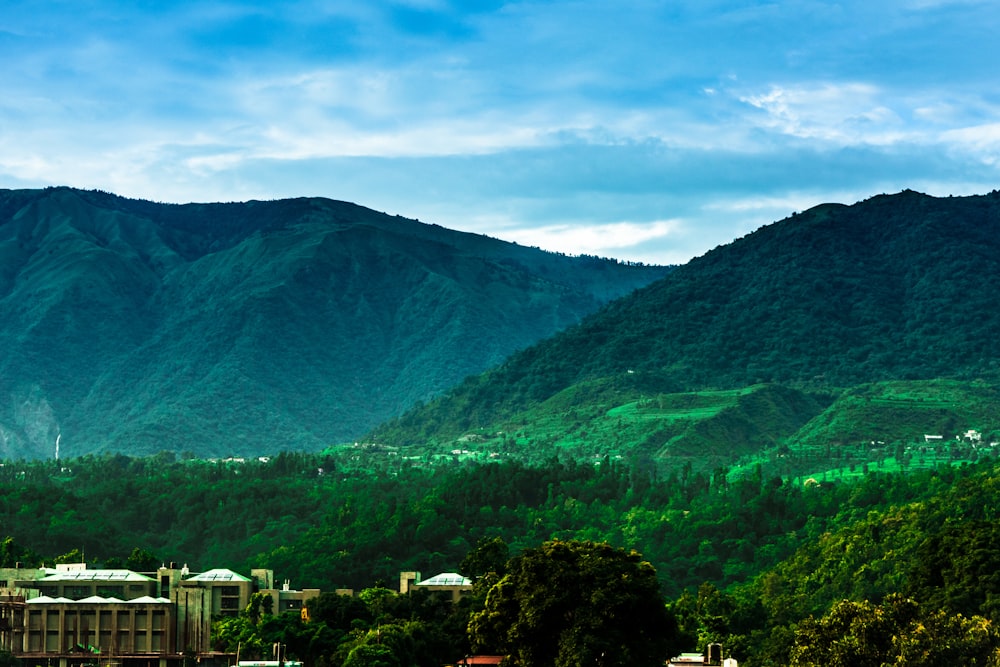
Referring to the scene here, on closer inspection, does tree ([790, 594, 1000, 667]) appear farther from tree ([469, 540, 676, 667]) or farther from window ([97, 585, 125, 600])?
window ([97, 585, 125, 600])

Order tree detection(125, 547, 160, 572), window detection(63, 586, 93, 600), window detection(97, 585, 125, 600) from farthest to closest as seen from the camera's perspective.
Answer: tree detection(125, 547, 160, 572) < window detection(97, 585, 125, 600) < window detection(63, 586, 93, 600)

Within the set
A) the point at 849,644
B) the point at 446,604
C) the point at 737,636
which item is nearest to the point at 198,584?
the point at 446,604

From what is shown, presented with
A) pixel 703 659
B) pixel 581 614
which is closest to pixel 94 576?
pixel 703 659

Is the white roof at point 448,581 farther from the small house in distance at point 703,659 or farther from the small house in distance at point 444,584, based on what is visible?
the small house in distance at point 703,659

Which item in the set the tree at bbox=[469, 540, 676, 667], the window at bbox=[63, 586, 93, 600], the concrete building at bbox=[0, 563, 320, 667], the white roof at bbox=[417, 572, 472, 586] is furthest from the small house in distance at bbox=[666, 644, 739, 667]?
the window at bbox=[63, 586, 93, 600]

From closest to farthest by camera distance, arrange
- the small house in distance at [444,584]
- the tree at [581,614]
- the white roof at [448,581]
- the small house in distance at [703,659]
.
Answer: the tree at [581,614] < the small house in distance at [703,659] < the small house in distance at [444,584] < the white roof at [448,581]

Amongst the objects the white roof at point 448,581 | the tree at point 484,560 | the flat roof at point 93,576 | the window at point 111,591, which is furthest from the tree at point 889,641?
the flat roof at point 93,576

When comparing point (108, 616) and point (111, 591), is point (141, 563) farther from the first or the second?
point (108, 616)

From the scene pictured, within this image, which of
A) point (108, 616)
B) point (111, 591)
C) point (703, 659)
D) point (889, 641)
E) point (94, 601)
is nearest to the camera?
point (889, 641)

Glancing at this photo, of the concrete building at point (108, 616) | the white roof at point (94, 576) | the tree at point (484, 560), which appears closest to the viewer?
the concrete building at point (108, 616)
